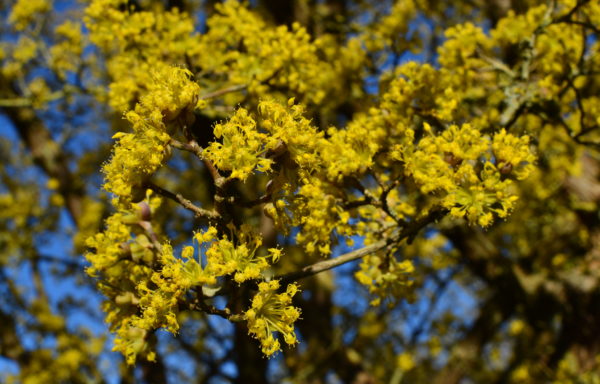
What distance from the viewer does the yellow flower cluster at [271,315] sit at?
2.09m

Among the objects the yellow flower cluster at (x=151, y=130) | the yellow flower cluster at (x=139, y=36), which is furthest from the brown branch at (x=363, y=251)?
the yellow flower cluster at (x=139, y=36)

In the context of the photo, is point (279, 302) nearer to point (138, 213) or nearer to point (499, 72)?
point (138, 213)

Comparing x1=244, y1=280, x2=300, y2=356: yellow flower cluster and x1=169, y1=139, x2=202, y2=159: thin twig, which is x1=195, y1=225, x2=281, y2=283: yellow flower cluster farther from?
x1=169, y1=139, x2=202, y2=159: thin twig

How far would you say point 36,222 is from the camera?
8.64 m

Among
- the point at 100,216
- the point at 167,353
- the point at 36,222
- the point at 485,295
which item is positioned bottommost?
the point at 485,295

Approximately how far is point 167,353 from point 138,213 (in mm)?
7359

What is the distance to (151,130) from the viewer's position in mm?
2209

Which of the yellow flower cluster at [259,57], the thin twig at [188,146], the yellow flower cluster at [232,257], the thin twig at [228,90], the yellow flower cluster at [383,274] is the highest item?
the yellow flower cluster at [259,57]

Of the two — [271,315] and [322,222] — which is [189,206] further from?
[322,222]

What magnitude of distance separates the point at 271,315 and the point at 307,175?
2.06ft

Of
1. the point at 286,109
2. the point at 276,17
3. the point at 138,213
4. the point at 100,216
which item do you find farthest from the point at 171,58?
the point at 100,216

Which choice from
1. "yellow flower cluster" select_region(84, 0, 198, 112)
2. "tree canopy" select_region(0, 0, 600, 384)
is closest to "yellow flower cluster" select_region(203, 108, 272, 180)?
"tree canopy" select_region(0, 0, 600, 384)

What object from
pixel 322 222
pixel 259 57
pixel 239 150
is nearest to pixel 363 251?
pixel 322 222

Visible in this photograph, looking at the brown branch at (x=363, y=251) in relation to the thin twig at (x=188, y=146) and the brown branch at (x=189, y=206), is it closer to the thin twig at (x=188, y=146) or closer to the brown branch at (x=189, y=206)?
the brown branch at (x=189, y=206)
